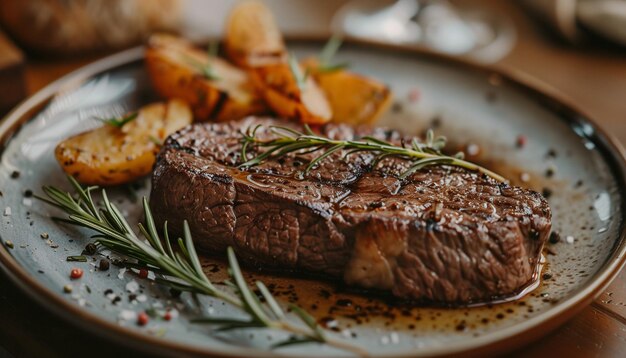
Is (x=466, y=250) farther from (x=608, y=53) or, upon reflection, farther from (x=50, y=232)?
(x=608, y=53)

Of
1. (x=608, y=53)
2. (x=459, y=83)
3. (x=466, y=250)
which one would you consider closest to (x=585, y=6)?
(x=608, y=53)

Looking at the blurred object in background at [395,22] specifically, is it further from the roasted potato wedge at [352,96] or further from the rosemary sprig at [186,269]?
the rosemary sprig at [186,269]

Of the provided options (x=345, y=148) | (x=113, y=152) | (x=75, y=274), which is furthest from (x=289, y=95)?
(x=75, y=274)

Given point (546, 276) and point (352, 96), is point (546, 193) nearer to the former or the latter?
point (546, 276)

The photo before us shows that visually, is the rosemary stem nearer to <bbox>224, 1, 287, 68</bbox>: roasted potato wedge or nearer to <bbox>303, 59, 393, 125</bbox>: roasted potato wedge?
<bbox>303, 59, 393, 125</bbox>: roasted potato wedge

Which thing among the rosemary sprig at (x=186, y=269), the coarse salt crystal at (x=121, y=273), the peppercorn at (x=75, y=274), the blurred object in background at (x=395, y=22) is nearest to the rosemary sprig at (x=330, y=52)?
the blurred object in background at (x=395, y=22)

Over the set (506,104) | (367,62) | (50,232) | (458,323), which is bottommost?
(458,323)
